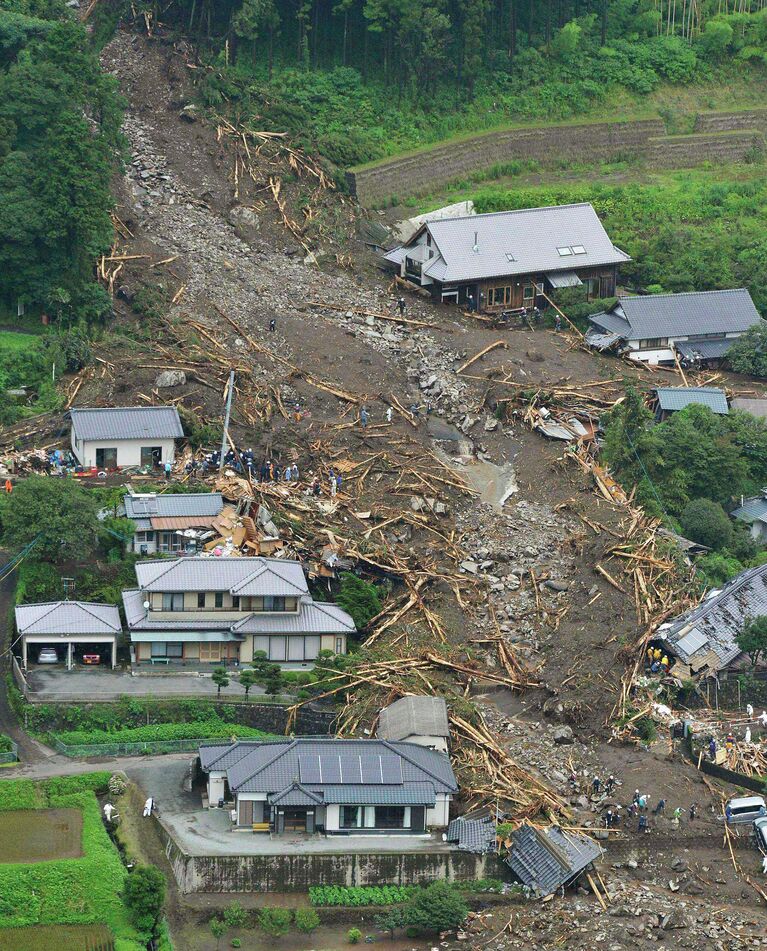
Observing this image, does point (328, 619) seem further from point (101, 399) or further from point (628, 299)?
point (628, 299)

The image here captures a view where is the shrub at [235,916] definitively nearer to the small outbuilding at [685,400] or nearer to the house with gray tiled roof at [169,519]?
the house with gray tiled roof at [169,519]

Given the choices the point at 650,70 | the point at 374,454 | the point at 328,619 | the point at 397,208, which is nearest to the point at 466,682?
the point at 328,619

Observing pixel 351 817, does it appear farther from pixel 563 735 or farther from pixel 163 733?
pixel 563 735

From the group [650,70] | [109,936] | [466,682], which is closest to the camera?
[109,936]

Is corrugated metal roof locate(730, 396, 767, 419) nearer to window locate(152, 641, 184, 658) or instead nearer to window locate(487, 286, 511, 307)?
window locate(487, 286, 511, 307)

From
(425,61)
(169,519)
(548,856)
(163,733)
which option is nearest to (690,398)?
(169,519)
